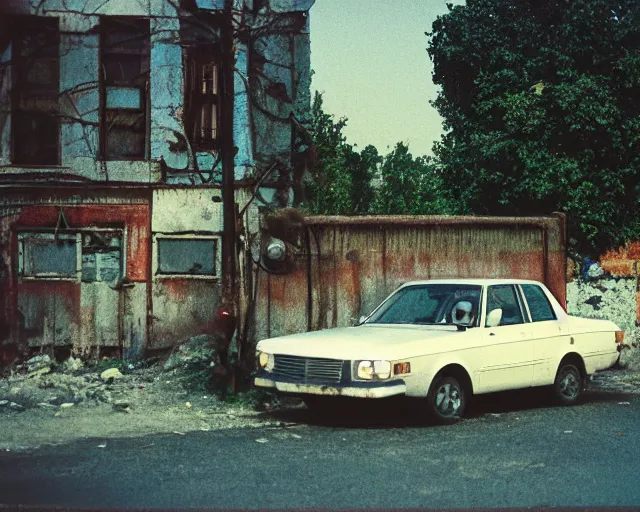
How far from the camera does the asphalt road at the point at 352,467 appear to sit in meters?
6.53

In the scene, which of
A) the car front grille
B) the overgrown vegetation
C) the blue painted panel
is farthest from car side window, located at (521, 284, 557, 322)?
the blue painted panel

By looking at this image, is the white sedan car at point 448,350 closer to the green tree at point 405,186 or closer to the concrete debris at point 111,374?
the concrete debris at point 111,374

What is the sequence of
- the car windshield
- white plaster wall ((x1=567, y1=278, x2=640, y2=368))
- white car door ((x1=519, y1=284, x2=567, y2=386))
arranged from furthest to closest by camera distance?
white plaster wall ((x1=567, y1=278, x2=640, y2=368)), white car door ((x1=519, y1=284, x2=567, y2=386)), the car windshield

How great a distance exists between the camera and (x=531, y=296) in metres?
11.7

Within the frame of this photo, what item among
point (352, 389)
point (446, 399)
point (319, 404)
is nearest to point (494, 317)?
point (446, 399)

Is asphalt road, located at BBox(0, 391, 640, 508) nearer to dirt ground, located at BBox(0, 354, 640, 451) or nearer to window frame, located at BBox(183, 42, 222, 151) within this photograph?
dirt ground, located at BBox(0, 354, 640, 451)

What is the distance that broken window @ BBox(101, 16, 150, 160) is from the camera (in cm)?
1573

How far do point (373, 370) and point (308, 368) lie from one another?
0.74 m

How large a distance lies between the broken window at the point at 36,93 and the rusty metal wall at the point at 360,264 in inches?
170

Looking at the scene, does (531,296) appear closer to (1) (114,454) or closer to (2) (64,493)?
(1) (114,454)

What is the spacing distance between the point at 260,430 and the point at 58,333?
651cm

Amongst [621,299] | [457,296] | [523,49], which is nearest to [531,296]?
[457,296]

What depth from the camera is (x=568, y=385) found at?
1177 cm

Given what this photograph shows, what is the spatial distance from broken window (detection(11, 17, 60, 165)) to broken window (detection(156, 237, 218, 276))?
87.3 inches
